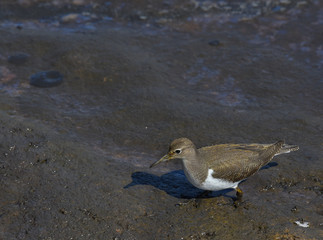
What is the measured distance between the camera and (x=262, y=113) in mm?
7973

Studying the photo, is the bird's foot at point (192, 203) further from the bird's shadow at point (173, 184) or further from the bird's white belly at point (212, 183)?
the bird's white belly at point (212, 183)

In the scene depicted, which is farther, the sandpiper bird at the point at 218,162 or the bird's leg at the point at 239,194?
the bird's leg at the point at 239,194

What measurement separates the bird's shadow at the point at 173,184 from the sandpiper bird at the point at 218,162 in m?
0.32

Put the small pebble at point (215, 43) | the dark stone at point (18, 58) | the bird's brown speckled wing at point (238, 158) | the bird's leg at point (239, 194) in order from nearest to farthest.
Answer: the bird's brown speckled wing at point (238, 158) < the bird's leg at point (239, 194) < the dark stone at point (18, 58) < the small pebble at point (215, 43)

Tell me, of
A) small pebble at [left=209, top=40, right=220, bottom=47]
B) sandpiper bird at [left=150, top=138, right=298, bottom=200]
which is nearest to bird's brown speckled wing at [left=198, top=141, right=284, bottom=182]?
sandpiper bird at [left=150, top=138, right=298, bottom=200]

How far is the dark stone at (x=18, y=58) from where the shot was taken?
9.20m

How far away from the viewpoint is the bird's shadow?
6.00 metres

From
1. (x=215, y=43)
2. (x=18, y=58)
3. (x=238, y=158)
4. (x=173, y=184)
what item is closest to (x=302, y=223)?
(x=238, y=158)

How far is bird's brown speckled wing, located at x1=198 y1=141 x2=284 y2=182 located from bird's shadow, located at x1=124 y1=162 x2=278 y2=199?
466mm

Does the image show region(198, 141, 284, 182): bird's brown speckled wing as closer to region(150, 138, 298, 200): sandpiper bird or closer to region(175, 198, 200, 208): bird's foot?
region(150, 138, 298, 200): sandpiper bird

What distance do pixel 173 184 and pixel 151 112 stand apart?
77.7 inches

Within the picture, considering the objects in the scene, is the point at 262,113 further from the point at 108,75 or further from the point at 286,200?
the point at 108,75

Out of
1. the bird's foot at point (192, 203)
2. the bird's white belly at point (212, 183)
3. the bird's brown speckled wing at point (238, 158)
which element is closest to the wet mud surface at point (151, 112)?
the bird's foot at point (192, 203)

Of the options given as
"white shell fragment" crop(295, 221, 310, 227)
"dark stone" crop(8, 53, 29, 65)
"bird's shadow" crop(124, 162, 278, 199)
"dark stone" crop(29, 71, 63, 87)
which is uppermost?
"dark stone" crop(8, 53, 29, 65)
